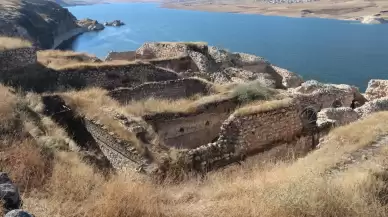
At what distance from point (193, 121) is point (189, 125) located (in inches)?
6.9

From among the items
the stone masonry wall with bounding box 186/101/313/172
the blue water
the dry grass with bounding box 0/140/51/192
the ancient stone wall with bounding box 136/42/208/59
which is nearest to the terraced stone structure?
the ancient stone wall with bounding box 136/42/208/59

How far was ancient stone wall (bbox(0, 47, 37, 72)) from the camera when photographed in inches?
634

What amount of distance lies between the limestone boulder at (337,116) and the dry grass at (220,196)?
574cm

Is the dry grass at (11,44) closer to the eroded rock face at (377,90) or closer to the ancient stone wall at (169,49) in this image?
the ancient stone wall at (169,49)

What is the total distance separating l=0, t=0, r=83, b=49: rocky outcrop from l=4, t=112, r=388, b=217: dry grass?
51.7 m

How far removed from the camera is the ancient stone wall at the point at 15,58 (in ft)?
52.9

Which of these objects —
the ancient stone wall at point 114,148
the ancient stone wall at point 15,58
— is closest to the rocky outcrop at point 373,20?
the ancient stone wall at point 15,58

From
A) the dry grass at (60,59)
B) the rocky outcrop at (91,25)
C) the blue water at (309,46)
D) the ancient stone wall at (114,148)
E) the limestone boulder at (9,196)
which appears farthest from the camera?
the rocky outcrop at (91,25)

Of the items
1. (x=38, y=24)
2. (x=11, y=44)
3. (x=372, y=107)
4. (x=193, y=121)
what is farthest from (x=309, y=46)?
(x=193, y=121)

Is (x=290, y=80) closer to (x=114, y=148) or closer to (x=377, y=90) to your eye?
(x=377, y=90)

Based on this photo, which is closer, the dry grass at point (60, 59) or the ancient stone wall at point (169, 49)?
the dry grass at point (60, 59)

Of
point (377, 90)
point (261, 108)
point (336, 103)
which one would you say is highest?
point (261, 108)

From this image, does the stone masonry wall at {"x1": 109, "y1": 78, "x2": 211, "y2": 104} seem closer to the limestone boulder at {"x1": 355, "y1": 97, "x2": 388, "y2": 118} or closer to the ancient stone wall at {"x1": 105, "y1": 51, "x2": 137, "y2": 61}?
the limestone boulder at {"x1": 355, "y1": 97, "x2": 388, "y2": 118}

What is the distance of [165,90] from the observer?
16766 millimetres
